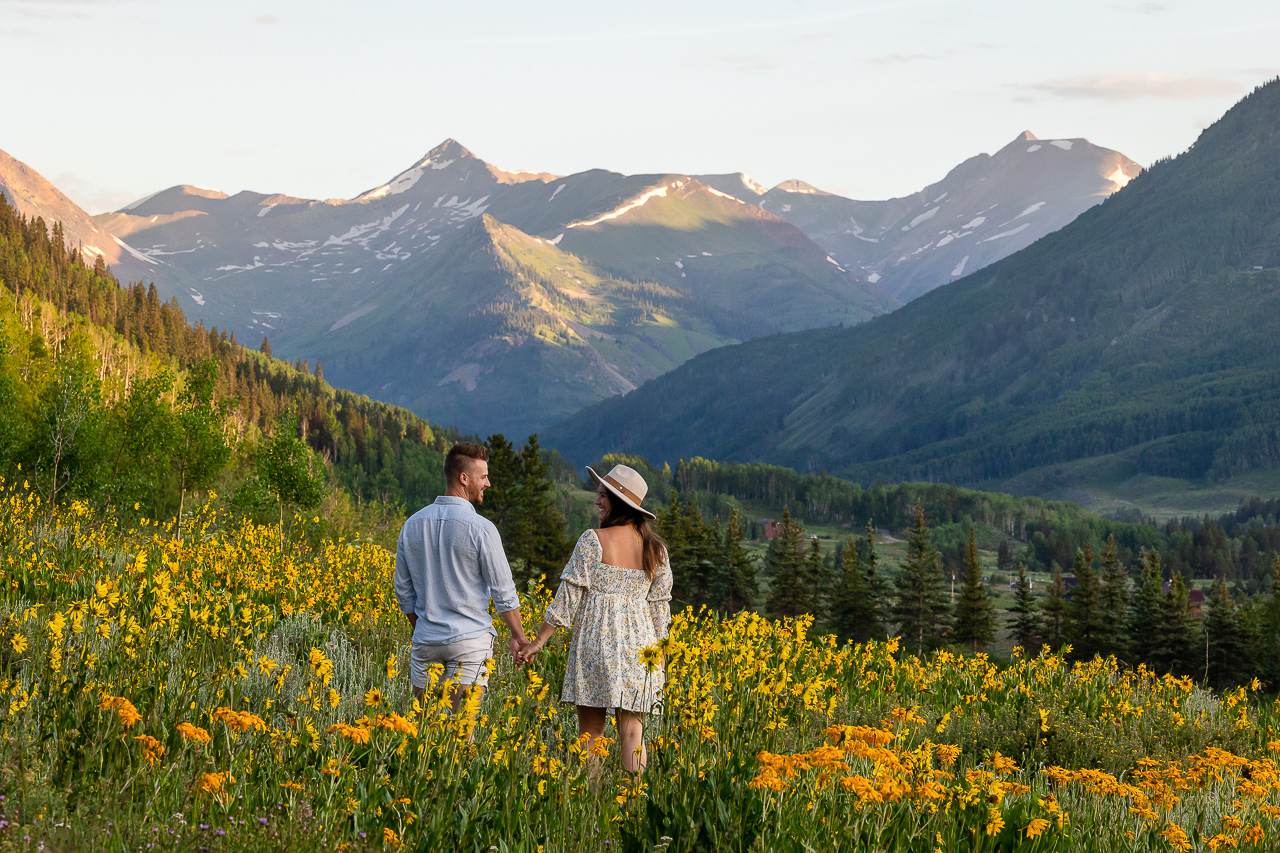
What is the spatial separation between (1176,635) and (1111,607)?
9561 millimetres

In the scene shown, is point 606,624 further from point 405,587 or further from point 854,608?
point 854,608

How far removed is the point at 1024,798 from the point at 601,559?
3129mm

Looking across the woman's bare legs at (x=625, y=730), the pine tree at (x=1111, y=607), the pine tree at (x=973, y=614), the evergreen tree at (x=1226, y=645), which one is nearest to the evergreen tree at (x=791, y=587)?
the pine tree at (x=973, y=614)

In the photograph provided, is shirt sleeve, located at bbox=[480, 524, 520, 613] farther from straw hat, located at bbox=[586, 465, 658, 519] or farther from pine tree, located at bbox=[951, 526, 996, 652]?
pine tree, located at bbox=[951, 526, 996, 652]

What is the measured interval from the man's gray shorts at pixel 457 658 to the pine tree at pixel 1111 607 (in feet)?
211

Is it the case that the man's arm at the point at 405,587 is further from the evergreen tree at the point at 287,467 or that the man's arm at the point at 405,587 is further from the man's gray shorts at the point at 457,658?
the evergreen tree at the point at 287,467

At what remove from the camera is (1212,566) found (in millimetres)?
175500

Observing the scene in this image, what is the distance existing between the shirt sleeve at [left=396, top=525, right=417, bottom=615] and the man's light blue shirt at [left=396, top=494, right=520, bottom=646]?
0.02m

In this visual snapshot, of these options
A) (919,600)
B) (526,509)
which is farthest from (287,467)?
(919,600)

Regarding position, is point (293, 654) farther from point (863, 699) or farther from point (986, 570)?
point (986, 570)

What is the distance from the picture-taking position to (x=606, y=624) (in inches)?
279

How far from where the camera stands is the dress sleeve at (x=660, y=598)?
7.32 metres

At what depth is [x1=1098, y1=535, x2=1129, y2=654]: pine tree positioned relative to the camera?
64188 millimetres

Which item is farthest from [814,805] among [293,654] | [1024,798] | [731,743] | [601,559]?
[293,654]
